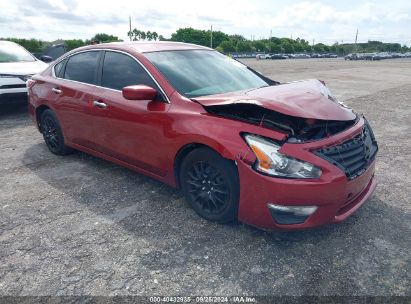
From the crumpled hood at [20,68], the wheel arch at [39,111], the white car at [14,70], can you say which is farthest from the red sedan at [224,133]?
the crumpled hood at [20,68]

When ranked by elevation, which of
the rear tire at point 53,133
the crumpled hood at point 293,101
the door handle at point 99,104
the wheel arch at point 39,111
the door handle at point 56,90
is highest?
the crumpled hood at point 293,101

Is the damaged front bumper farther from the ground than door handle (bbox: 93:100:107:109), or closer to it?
closer to it

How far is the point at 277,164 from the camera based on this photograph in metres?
2.71

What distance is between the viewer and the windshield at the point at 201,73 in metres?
3.56

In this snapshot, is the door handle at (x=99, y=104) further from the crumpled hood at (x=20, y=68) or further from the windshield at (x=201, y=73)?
the crumpled hood at (x=20, y=68)

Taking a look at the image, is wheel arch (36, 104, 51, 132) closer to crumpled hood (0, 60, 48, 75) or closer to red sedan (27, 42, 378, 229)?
red sedan (27, 42, 378, 229)

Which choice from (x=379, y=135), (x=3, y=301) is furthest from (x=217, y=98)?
(x=379, y=135)

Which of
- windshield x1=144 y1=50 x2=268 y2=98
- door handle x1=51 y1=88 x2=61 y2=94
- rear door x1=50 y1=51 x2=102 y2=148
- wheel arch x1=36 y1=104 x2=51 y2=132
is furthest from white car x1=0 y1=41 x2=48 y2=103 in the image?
windshield x1=144 y1=50 x2=268 y2=98

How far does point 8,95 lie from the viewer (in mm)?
7281

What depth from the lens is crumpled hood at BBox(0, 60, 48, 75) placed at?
7.41 metres

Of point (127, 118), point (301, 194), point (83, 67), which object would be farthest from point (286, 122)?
point (83, 67)

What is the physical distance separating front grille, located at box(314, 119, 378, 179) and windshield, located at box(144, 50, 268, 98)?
1.32 m

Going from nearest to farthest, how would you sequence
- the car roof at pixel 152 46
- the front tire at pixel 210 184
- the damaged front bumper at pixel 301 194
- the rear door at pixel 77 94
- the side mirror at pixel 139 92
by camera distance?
1. the damaged front bumper at pixel 301 194
2. the front tire at pixel 210 184
3. the side mirror at pixel 139 92
4. the car roof at pixel 152 46
5. the rear door at pixel 77 94

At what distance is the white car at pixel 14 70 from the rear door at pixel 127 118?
13.7 feet
